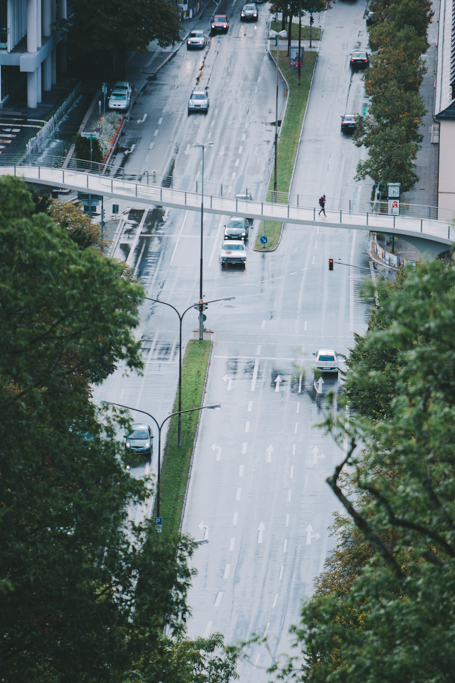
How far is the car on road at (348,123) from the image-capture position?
353 ft

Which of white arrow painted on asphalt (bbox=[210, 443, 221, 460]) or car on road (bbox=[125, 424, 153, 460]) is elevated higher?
car on road (bbox=[125, 424, 153, 460])

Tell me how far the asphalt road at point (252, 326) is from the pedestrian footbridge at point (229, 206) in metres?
4.51

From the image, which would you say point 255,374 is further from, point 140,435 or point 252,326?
point 140,435

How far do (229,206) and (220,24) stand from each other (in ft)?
153

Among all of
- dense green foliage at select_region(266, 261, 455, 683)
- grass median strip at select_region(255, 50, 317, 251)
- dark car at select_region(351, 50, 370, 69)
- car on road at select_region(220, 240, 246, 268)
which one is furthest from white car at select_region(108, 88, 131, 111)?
dense green foliage at select_region(266, 261, 455, 683)

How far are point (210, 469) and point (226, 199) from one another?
28.4 m

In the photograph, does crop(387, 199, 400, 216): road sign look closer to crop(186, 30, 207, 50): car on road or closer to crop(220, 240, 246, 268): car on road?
crop(220, 240, 246, 268): car on road

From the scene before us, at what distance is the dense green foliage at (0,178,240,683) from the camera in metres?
28.5

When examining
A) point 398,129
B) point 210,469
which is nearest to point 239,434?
point 210,469

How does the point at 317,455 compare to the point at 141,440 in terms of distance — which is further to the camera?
the point at 317,455

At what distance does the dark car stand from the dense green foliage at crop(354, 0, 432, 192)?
9530mm

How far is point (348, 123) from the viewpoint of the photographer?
10775cm

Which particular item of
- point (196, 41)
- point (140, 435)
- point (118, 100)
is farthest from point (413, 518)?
point (196, 41)

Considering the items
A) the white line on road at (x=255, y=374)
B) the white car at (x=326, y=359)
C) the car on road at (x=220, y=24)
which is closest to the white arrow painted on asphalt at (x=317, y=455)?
the white car at (x=326, y=359)
